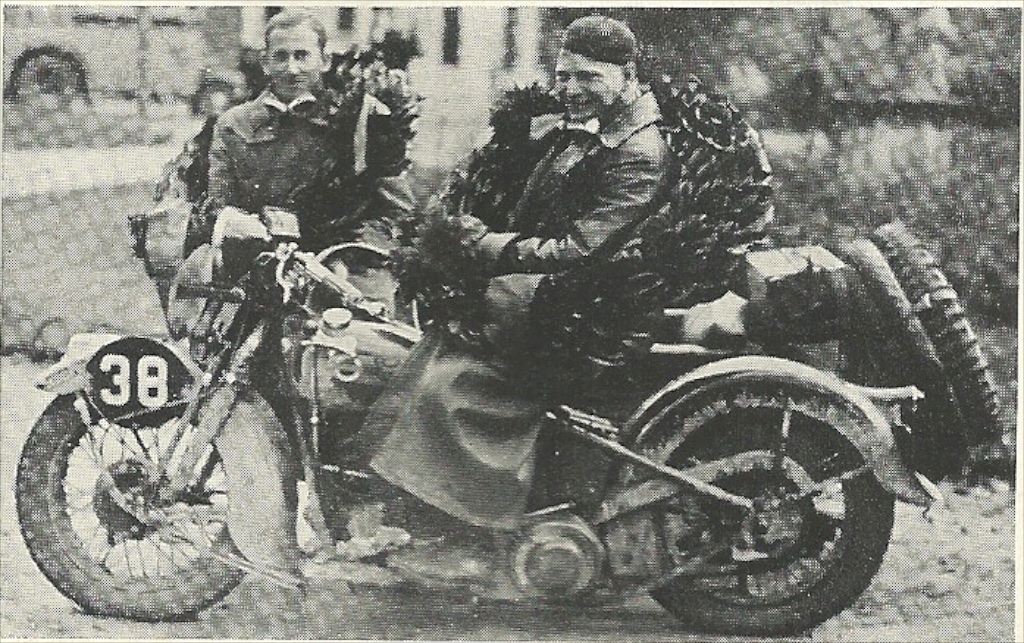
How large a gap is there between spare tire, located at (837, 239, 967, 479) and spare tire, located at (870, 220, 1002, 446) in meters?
0.02

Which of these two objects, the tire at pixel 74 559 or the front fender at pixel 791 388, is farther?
the tire at pixel 74 559

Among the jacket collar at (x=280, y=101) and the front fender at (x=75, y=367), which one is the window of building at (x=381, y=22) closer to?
the jacket collar at (x=280, y=101)

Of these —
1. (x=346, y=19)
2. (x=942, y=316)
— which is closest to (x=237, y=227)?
(x=346, y=19)

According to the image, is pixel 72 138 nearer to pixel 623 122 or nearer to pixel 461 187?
pixel 461 187

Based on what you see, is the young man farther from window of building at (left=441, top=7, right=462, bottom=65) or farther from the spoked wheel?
the spoked wheel

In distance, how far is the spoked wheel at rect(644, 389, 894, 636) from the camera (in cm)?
297

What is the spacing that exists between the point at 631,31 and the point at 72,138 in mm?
1298

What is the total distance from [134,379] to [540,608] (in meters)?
1.06

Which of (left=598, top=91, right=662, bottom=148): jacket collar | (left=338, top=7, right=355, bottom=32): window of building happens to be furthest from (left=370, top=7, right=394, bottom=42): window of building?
(left=598, top=91, right=662, bottom=148): jacket collar

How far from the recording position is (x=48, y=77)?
122 inches

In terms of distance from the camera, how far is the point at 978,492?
10.0 ft

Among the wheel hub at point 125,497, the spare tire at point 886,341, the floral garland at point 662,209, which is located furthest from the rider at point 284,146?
the spare tire at point 886,341

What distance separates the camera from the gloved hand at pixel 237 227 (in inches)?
120

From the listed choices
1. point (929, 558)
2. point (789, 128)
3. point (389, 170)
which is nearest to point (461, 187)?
point (389, 170)
